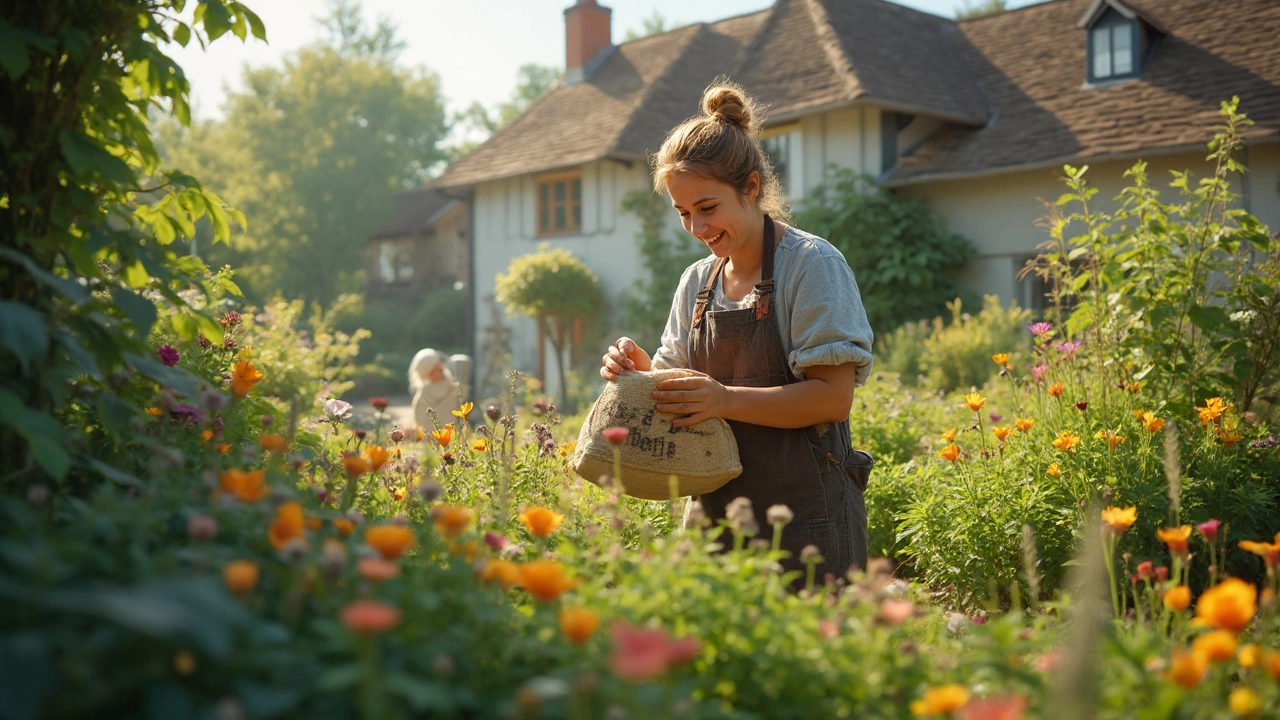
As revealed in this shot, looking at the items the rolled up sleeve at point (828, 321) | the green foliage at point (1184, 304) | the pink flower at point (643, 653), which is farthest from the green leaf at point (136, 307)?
the green foliage at point (1184, 304)

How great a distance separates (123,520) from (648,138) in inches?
578

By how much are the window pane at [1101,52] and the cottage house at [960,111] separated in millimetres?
18

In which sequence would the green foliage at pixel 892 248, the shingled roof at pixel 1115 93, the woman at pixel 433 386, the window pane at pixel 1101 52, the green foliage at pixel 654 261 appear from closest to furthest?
the woman at pixel 433 386, the shingled roof at pixel 1115 93, the green foliage at pixel 892 248, the window pane at pixel 1101 52, the green foliage at pixel 654 261

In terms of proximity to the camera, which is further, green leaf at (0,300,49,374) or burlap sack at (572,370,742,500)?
burlap sack at (572,370,742,500)

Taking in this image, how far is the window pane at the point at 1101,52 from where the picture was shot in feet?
40.1

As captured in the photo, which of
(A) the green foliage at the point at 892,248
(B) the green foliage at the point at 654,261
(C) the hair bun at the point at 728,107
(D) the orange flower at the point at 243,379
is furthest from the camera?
(B) the green foliage at the point at 654,261

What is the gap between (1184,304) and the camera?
419cm

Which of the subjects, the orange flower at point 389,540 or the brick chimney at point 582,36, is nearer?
the orange flower at point 389,540

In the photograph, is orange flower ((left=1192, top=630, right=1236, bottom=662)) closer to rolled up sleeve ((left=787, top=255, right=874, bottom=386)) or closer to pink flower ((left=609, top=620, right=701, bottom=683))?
pink flower ((left=609, top=620, right=701, bottom=683))

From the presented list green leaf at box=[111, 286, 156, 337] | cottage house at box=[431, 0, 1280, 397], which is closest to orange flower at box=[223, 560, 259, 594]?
green leaf at box=[111, 286, 156, 337]

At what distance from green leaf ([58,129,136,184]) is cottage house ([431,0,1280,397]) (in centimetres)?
1029

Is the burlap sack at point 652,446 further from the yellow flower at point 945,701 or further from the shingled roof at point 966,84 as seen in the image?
the shingled roof at point 966,84

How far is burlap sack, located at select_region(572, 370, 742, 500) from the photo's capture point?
2.37 m

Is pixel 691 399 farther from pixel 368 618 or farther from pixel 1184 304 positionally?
pixel 1184 304
